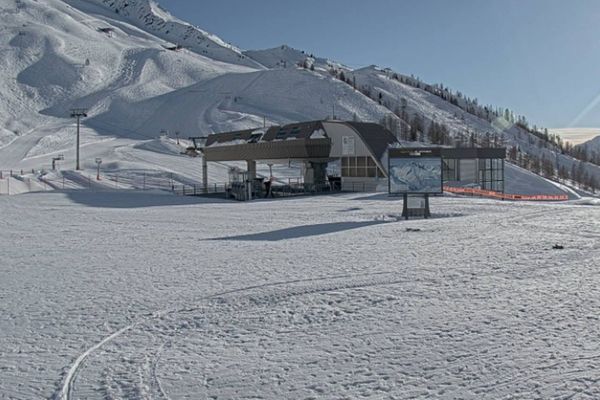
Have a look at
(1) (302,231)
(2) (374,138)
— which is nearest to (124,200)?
(2) (374,138)

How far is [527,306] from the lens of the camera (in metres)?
8.20

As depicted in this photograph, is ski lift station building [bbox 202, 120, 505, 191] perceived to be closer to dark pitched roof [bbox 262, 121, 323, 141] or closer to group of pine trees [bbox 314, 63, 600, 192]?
dark pitched roof [bbox 262, 121, 323, 141]

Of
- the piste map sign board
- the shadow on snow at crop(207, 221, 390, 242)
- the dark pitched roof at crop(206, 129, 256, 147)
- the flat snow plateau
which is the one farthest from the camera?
the dark pitched roof at crop(206, 129, 256, 147)

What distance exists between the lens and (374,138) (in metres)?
41.4

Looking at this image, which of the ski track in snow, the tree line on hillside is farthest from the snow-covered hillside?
the ski track in snow

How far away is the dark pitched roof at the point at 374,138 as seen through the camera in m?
40.6

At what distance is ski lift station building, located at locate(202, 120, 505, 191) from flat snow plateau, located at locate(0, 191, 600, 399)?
24.4 meters

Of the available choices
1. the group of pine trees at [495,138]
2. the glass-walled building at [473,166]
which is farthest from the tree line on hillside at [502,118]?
the glass-walled building at [473,166]

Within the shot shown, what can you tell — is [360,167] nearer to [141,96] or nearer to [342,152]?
[342,152]

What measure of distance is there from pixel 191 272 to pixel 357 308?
4.36 metres

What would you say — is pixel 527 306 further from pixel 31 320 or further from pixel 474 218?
pixel 474 218

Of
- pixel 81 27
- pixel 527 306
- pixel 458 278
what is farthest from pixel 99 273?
pixel 81 27

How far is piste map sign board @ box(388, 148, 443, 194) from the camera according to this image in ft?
72.7

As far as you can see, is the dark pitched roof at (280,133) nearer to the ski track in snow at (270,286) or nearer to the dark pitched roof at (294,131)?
the dark pitched roof at (294,131)
